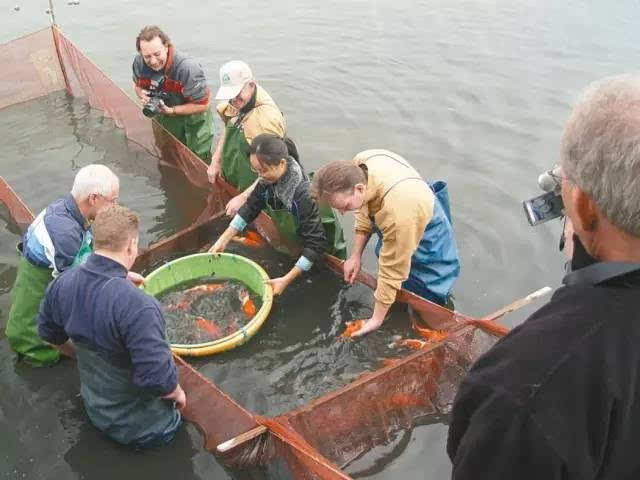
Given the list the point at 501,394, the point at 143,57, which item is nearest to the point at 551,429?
the point at 501,394

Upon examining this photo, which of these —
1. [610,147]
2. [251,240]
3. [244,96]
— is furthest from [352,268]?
[610,147]

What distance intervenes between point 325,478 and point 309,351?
70.7 inches

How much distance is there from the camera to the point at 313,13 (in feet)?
44.4

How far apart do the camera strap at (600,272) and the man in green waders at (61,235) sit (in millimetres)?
3383

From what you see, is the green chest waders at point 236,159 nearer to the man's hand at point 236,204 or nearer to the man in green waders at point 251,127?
the man in green waders at point 251,127

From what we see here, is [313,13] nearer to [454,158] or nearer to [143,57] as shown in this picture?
[454,158]

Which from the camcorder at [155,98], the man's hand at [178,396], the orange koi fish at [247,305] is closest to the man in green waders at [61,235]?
the man's hand at [178,396]

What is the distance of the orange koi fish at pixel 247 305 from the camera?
5285 millimetres

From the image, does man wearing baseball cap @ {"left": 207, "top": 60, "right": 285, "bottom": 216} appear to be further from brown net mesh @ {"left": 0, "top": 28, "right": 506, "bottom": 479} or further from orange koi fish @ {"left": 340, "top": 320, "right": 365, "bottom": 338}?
orange koi fish @ {"left": 340, "top": 320, "right": 365, "bottom": 338}

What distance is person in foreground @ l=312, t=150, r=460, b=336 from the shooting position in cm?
426

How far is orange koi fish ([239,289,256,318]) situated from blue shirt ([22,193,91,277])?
1644 millimetres

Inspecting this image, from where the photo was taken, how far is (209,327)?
5137mm

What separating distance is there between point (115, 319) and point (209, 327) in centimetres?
187

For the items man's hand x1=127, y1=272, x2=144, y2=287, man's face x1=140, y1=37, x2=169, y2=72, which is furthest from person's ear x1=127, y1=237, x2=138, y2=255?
man's face x1=140, y1=37, x2=169, y2=72
